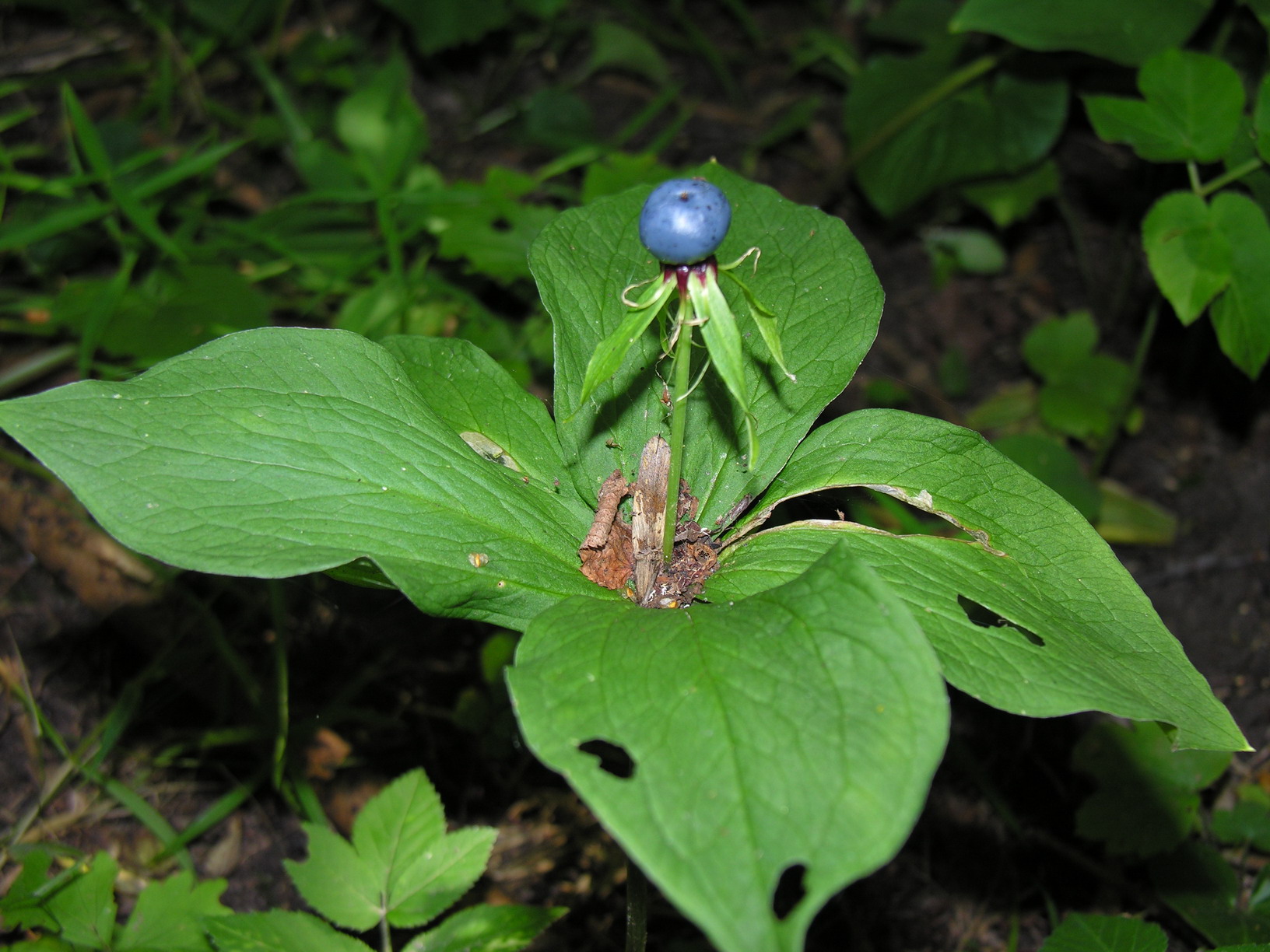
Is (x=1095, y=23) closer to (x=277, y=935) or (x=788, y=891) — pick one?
(x=788, y=891)

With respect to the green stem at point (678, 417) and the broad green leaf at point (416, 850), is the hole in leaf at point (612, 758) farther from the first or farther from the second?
the green stem at point (678, 417)

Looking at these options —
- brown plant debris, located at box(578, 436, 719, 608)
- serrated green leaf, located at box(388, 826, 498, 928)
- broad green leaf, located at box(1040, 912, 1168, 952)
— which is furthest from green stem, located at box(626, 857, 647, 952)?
broad green leaf, located at box(1040, 912, 1168, 952)

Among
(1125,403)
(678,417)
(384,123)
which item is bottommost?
(1125,403)

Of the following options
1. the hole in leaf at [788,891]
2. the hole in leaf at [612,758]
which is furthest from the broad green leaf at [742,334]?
the hole in leaf at [788,891]

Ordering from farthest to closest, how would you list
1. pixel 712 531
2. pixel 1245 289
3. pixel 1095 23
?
pixel 1095 23, pixel 1245 289, pixel 712 531

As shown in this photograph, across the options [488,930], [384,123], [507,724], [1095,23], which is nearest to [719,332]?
[488,930]

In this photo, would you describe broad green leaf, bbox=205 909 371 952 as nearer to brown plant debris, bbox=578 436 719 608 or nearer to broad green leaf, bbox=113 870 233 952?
broad green leaf, bbox=113 870 233 952
